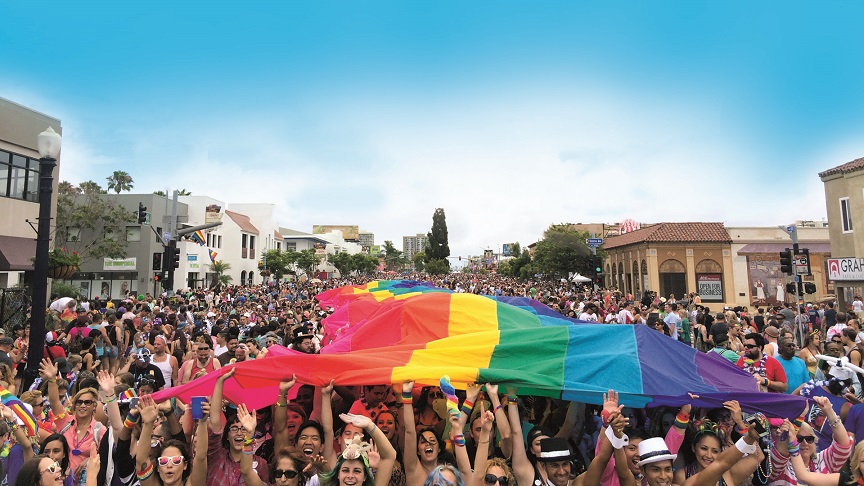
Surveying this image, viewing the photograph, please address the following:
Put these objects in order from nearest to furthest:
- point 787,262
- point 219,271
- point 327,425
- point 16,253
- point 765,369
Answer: point 327,425 < point 765,369 < point 787,262 < point 16,253 < point 219,271

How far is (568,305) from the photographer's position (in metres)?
20.0

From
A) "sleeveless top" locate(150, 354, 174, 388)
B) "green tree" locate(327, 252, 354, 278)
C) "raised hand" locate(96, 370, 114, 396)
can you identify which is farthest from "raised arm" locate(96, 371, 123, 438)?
"green tree" locate(327, 252, 354, 278)

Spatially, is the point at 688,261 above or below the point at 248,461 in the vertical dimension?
above

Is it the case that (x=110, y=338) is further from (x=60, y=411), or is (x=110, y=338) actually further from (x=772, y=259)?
(x=772, y=259)

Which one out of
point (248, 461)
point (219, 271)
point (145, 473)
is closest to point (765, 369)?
point (248, 461)

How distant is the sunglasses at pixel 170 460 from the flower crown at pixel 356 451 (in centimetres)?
132

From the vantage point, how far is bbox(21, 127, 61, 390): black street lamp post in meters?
6.61

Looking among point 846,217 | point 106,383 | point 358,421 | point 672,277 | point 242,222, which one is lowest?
point 358,421

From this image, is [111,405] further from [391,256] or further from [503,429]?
[391,256]

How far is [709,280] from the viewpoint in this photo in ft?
112

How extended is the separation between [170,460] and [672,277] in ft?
122

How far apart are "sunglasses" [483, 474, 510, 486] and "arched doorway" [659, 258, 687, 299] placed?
35214 millimetres

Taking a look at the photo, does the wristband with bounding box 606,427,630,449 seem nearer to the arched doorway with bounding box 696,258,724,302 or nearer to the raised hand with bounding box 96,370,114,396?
the raised hand with bounding box 96,370,114,396

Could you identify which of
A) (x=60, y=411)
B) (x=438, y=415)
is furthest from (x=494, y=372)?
(x=60, y=411)
